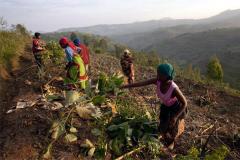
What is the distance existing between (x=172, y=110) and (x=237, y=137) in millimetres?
2052

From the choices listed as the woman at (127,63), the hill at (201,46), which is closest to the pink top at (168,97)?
the woman at (127,63)

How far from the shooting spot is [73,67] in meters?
6.55

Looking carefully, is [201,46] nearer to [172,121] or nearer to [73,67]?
[73,67]

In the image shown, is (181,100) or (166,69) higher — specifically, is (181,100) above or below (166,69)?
below

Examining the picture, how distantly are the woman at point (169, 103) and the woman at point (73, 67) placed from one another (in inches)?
82.1

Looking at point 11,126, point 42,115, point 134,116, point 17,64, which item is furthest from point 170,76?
point 17,64

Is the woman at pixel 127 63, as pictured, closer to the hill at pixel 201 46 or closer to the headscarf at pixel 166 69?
the headscarf at pixel 166 69

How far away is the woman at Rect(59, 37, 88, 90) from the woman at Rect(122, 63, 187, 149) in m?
2.09

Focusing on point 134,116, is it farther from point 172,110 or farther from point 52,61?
point 52,61

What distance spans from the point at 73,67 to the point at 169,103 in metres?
2.45

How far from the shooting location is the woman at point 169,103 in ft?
14.9

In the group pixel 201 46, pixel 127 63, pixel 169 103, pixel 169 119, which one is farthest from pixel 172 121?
pixel 201 46

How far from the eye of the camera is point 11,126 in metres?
5.57

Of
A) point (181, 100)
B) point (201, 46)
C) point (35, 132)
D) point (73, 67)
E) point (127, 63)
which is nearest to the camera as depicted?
point (181, 100)
